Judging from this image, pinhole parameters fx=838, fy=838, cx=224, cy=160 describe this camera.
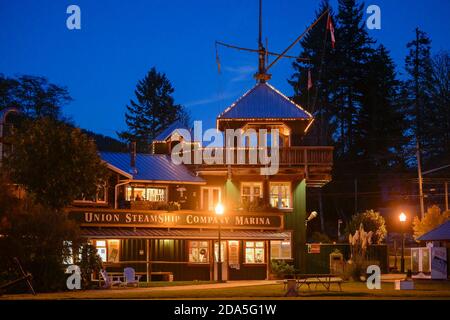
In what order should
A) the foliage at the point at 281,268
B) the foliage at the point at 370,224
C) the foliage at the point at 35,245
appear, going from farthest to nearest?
the foliage at the point at 370,224, the foliage at the point at 281,268, the foliage at the point at 35,245

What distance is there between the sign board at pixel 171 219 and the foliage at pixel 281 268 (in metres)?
2.17

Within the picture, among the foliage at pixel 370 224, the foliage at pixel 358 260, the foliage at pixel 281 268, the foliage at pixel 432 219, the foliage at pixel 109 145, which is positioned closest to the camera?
the foliage at pixel 358 260

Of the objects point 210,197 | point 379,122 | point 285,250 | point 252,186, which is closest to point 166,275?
point 210,197

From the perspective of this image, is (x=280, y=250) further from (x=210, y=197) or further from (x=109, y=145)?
(x=109, y=145)

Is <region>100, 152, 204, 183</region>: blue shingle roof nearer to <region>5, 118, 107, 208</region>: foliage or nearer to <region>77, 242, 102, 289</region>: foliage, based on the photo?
<region>5, 118, 107, 208</region>: foliage

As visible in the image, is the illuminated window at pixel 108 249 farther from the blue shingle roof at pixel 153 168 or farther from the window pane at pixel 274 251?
the window pane at pixel 274 251

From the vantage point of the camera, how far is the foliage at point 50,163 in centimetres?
4238

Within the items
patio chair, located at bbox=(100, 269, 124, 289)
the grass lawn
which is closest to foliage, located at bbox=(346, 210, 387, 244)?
the grass lawn

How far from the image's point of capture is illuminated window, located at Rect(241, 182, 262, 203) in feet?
168

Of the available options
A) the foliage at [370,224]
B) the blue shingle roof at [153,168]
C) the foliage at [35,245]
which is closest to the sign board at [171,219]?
the blue shingle roof at [153,168]

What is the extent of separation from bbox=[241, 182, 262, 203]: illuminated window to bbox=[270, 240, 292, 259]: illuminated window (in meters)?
3.10
